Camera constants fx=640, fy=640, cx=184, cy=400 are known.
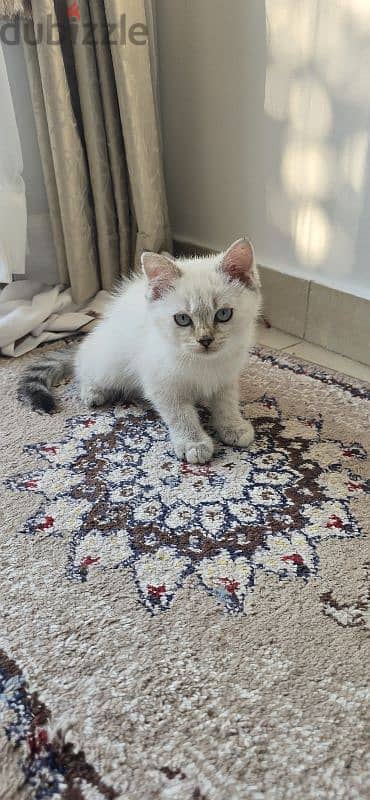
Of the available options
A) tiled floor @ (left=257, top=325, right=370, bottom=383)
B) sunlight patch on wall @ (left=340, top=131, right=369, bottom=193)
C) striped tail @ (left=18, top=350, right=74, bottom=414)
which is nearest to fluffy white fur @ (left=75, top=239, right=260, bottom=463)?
striped tail @ (left=18, top=350, right=74, bottom=414)

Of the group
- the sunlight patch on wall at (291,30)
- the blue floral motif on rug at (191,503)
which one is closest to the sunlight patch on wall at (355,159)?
the sunlight patch on wall at (291,30)

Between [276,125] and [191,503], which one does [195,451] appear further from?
[276,125]

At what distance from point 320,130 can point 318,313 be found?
527 mm

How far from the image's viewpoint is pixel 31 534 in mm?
1199

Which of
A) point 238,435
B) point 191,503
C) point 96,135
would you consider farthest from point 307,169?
point 191,503

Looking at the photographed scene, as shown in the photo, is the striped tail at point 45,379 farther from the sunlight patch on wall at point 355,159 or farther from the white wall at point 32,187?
the sunlight patch on wall at point 355,159

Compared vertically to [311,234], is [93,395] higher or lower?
lower

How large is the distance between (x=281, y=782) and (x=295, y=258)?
1569 millimetres

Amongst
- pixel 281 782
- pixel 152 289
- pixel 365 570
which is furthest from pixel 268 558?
pixel 152 289

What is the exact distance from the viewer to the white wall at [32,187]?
2.02 meters

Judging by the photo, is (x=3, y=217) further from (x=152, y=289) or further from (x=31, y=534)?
(x=31, y=534)

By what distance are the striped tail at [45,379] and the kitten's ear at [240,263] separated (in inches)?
22.7

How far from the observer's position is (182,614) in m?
1.02

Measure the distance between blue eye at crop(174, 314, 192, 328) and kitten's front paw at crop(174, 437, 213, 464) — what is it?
262mm
